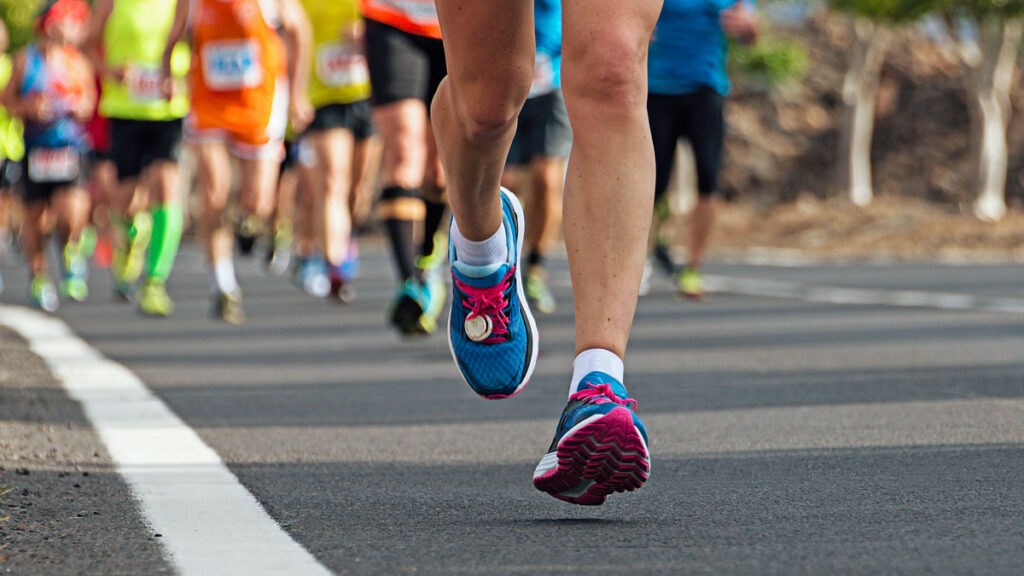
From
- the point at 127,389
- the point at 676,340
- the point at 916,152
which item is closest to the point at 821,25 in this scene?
the point at 916,152

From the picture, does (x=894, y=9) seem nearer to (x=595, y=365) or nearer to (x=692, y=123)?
(x=692, y=123)

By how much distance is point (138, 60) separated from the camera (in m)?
10.2

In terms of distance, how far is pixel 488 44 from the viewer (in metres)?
3.28

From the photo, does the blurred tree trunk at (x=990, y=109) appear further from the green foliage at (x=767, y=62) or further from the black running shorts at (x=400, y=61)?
the black running shorts at (x=400, y=61)

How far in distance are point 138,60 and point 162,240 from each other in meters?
1.27

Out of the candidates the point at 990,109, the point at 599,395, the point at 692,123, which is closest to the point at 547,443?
the point at 599,395

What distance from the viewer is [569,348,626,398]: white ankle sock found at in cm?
300

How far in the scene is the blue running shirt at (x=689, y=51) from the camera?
985cm

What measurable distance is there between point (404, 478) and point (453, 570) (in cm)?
101

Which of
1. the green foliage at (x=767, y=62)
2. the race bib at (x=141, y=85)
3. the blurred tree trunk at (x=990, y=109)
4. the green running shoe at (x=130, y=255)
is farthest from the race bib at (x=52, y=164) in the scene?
the green foliage at (x=767, y=62)

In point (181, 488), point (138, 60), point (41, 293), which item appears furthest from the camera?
point (41, 293)

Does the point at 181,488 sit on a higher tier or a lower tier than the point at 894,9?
lower

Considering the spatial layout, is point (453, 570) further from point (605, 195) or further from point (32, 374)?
point (32, 374)

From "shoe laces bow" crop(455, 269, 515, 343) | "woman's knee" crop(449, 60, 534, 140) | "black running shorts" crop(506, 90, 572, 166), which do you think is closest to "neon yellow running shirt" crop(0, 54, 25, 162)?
"black running shorts" crop(506, 90, 572, 166)
